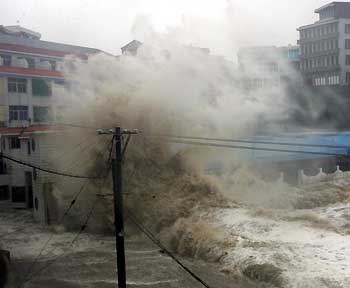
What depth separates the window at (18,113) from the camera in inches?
1871

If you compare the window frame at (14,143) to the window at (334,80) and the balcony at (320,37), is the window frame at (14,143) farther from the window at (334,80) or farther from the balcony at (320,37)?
the balcony at (320,37)

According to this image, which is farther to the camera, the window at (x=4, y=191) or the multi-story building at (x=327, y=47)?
the multi-story building at (x=327, y=47)

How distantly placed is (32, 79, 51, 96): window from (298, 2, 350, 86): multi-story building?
3451 cm

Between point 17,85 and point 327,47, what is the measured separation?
42415mm

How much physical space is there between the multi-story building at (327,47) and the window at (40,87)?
34.5 m

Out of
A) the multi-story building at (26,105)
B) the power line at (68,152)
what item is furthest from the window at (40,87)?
the power line at (68,152)

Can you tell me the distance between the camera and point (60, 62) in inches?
2012

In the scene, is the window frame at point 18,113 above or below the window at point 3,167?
above

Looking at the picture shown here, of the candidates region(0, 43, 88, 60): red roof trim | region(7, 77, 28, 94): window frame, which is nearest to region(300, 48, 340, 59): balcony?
region(0, 43, 88, 60): red roof trim

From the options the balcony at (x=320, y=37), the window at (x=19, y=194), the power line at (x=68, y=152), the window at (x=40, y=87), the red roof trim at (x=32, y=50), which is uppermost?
the balcony at (x=320, y=37)

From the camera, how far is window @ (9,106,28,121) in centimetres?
4753

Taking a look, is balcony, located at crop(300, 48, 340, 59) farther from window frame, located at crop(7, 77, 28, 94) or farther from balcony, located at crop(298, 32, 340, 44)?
window frame, located at crop(7, 77, 28, 94)

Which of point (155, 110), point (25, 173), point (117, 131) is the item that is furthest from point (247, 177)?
point (117, 131)

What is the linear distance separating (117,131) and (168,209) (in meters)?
16.3
